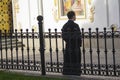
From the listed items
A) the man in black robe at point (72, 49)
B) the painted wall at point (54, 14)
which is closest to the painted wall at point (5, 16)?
the painted wall at point (54, 14)

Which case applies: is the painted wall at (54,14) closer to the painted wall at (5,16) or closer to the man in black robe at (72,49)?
the painted wall at (5,16)

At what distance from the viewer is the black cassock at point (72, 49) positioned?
10469 millimetres

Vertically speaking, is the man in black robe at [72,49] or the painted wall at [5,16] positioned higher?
Answer: the painted wall at [5,16]

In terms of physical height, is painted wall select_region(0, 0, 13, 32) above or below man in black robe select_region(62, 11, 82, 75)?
above

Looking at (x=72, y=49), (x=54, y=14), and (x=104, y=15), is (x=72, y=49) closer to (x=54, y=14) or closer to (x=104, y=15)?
(x=104, y=15)

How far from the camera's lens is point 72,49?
34.7 ft

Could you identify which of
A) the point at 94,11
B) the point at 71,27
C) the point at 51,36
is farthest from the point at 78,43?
the point at 94,11

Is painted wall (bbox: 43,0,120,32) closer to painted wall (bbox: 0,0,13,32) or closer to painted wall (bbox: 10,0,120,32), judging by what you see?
painted wall (bbox: 10,0,120,32)

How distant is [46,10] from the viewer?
1962 cm

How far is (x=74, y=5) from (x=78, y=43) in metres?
8.26

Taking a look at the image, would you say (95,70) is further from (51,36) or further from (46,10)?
(46,10)

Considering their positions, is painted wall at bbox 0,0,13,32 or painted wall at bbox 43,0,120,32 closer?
painted wall at bbox 43,0,120,32

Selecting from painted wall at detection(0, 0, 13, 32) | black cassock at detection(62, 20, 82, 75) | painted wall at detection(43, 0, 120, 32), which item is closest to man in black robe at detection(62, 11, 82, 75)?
black cassock at detection(62, 20, 82, 75)

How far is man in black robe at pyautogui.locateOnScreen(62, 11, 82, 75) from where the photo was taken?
1047 centimetres
